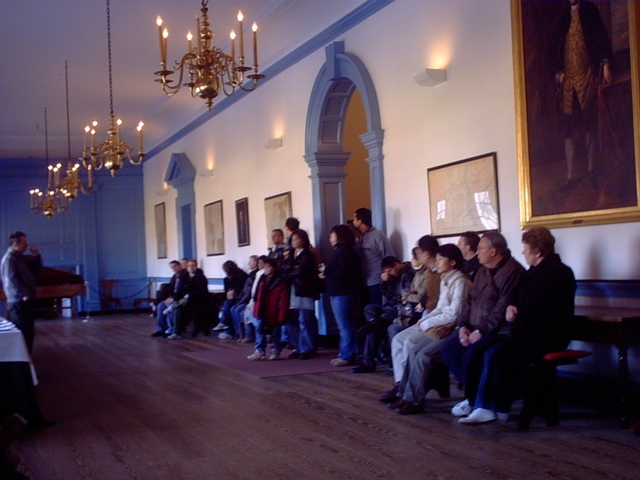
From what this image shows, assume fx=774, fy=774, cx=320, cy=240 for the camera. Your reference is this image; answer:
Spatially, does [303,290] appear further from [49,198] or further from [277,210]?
[49,198]

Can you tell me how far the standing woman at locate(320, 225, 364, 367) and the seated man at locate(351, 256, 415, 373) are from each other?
52 centimetres

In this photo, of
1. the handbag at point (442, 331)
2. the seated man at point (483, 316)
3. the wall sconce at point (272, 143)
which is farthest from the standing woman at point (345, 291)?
the wall sconce at point (272, 143)

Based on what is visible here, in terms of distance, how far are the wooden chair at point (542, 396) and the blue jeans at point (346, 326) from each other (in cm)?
340

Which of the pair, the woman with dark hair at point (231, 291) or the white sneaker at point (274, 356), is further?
the woman with dark hair at point (231, 291)

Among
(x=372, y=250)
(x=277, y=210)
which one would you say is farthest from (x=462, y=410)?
(x=277, y=210)

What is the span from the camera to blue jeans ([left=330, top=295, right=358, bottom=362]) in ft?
27.4

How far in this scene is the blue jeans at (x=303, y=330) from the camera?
920 centimetres

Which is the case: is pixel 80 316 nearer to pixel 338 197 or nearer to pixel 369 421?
pixel 338 197

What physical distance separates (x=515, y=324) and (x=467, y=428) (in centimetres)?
78

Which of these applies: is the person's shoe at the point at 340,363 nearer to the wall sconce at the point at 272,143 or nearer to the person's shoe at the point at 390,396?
the person's shoe at the point at 390,396

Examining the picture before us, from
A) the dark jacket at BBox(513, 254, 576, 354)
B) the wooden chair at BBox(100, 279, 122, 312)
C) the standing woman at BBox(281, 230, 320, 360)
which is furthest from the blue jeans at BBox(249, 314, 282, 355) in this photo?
the wooden chair at BBox(100, 279, 122, 312)

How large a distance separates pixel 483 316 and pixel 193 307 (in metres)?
7.98

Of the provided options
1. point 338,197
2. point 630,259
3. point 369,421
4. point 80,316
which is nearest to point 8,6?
point 338,197

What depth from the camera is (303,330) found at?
9.23m
